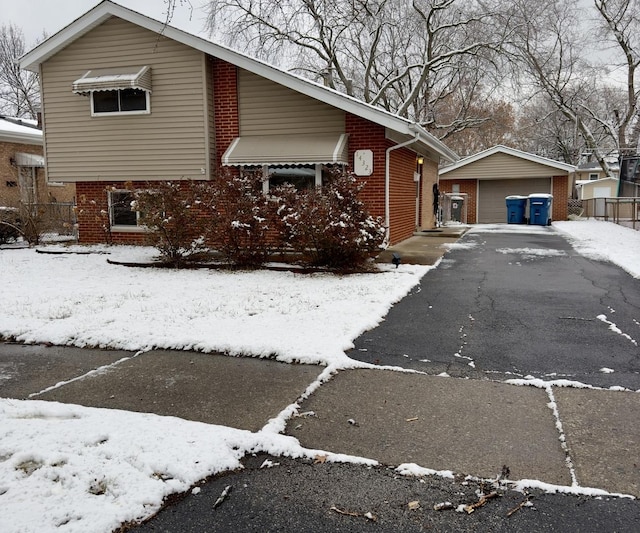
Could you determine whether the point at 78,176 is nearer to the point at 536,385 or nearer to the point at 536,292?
the point at 536,292

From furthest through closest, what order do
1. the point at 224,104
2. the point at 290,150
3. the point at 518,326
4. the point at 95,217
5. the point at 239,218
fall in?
the point at 95,217
the point at 224,104
the point at 290,150
the point at 239,218
the point at 518,326

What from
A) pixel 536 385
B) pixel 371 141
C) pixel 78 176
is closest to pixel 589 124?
pixel 371 141

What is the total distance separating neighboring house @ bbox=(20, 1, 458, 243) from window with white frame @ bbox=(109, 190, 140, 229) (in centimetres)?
14

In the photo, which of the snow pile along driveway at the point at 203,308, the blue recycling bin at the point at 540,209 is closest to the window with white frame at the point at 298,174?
the snow pile along driveway at the point at 203,308

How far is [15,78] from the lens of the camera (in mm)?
Result: 37406

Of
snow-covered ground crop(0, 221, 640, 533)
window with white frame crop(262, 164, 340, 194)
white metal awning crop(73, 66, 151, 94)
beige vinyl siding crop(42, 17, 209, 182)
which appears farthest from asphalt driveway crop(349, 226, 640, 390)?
white metal awning crop(73, 66, 151, 94)

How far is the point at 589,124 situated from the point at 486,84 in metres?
28.2

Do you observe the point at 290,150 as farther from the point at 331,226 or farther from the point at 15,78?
the point at 15,78

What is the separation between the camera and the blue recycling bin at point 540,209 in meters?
23.1

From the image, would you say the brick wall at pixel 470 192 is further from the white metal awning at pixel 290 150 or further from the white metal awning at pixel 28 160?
the white metal awning at pixel 28 160

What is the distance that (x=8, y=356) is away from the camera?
16.0 feet

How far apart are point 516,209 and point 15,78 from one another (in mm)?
34824

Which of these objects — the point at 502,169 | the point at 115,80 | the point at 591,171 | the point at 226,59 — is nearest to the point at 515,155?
the point at 502,169

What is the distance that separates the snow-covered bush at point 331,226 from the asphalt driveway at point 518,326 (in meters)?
1.24
